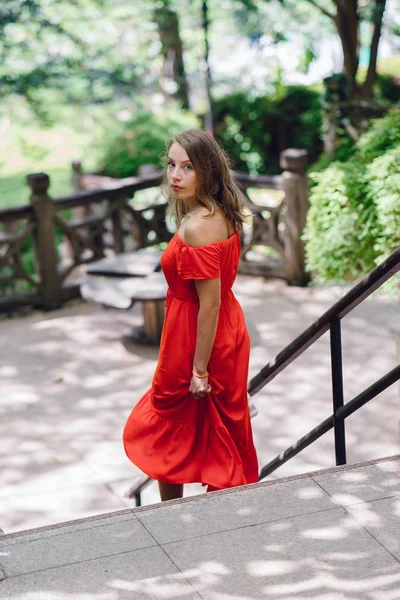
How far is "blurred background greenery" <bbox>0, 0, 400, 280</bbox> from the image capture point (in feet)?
38.9

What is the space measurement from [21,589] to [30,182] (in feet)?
22.4

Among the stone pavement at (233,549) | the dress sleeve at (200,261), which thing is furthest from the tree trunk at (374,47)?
the stone pavement at (233,549)

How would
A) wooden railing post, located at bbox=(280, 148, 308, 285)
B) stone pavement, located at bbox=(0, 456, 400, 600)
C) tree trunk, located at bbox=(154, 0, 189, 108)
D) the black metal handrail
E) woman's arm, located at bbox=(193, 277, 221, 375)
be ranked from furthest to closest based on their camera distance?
1. tree trunk, located at bbox=(154, 0, 189, 108)
2. wooden railing post, located at bbox=(280, 148, 308, 285)
3. woman's arm, located at bbox=(193, 277, 221, 375)
4. the black metal handrail
5. stone pavement, located at bbox=(0, 456, 400, 600)

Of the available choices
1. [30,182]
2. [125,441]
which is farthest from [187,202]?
[30,182]

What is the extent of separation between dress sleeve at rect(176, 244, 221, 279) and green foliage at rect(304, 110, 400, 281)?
191 cm

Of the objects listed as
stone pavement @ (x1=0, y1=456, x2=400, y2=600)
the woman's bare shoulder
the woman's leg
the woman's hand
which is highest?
the woman's bare shoulder

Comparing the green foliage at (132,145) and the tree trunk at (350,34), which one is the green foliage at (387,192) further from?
the green foliage at (132,145)

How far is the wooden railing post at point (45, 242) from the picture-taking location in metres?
9.39

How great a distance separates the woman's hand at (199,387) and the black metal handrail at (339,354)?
0.49m

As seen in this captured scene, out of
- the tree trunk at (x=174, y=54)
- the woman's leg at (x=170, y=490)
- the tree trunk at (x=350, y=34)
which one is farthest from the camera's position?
the tree trunk at (x=174, y=54)

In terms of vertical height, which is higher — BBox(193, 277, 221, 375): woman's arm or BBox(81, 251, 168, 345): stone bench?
BBox(193, 277, 221, 375): woman's arm

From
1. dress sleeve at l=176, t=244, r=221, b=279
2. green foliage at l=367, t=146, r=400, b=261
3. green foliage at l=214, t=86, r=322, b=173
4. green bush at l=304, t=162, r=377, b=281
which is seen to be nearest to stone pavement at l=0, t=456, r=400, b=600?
dress sleeve at l=176, t=244, r=221, b=279

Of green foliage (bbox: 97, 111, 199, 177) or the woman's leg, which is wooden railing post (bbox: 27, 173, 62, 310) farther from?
the woman's leg

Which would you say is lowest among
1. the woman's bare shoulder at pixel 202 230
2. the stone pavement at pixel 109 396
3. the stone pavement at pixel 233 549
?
the stone pavement at pixel 109 396
